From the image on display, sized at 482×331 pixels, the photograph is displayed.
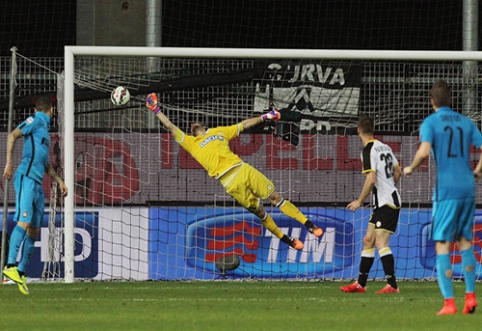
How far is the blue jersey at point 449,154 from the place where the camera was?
7.62 meters

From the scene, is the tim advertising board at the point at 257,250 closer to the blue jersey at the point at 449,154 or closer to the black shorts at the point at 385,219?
the black shorts at the point at 385,219

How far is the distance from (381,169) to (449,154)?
9.45ft

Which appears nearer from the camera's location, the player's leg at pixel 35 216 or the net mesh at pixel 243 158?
the player's leg at pixel 35 216

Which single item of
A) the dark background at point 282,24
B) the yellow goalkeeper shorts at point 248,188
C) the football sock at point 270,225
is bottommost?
the football sock at point 270,225

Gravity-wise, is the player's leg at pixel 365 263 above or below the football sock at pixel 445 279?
below

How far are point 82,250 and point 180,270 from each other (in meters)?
1.27

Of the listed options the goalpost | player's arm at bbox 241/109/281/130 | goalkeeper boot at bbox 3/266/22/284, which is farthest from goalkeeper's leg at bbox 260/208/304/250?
goalkeeper boot at bbox 3/266/22/284

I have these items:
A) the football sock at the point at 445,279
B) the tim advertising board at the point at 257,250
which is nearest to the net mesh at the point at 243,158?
the tim advertising board at the point at 257,250

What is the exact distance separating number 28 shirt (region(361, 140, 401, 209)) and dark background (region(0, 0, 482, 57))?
394 inches

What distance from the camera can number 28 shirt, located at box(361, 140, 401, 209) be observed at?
10.5 m

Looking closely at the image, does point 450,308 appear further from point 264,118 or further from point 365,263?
point 264,118

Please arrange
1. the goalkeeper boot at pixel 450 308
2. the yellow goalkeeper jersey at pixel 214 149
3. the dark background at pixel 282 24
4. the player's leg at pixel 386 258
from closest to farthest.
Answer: the goalkeeper boot at pixel 450 308, the player's leg at pixel 386 258, the yellow goalkeeper jersey at pixel 214 149, the dark background at pixel 282 24

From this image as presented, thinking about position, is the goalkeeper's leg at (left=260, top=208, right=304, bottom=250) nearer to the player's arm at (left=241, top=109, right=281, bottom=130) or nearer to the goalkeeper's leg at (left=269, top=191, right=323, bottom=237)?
the goalkeeper's leg at (left=269, top=191, right=323, bottom=237)

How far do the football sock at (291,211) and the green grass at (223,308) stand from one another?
2.57 feet
